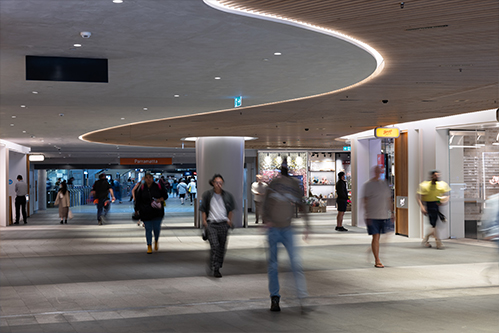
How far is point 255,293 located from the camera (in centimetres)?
746

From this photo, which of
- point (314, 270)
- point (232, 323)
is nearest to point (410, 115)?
point (314, 270)

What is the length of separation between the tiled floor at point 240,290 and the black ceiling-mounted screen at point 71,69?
290cm

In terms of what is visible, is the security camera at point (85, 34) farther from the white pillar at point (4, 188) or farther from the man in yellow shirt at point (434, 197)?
the white pillar at point (4, 188)

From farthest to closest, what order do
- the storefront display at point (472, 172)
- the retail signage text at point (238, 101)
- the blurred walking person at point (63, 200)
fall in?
the blurred walking person at point (63, 200) → the storefront display at point (472, 172) → the retail signage text at point (238, 101)

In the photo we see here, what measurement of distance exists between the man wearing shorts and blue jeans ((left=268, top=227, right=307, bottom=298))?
3243 mm

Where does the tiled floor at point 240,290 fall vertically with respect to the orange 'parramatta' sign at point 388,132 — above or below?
below

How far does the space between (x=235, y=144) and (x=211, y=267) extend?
35.1 ft

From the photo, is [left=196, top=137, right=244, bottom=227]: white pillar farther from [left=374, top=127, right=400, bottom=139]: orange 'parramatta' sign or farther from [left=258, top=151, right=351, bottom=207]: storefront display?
[left=258, top=151, right=351, bottom=207]: storefront display

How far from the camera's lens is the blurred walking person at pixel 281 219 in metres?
6.46

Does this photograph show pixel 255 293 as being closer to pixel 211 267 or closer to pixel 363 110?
pixel 211 267

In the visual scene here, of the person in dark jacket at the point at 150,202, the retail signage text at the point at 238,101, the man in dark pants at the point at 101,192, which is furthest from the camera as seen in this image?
the man in dark pants at the point at 101,192

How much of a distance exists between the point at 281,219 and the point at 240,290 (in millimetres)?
1646

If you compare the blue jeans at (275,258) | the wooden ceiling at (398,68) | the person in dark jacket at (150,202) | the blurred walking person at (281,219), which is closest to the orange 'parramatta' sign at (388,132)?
the wooden ceiling at (398,68)

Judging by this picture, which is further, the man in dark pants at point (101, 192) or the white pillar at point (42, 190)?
the white pillar at point (42, 190)
